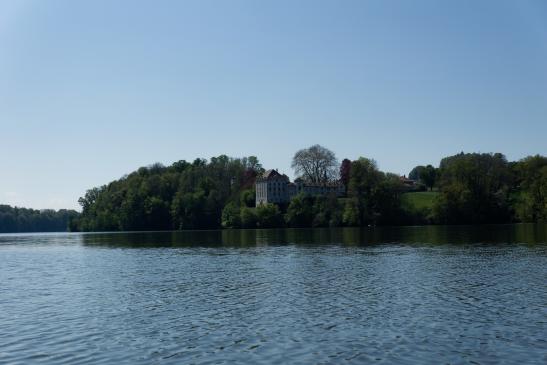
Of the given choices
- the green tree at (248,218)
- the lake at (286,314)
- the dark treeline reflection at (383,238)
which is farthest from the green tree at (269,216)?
the lake at (286,314)

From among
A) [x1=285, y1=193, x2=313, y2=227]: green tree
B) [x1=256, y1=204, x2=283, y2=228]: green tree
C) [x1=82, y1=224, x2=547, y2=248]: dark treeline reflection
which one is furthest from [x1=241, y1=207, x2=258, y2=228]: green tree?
[x1=82, y1=224, x2=547, y2=248]: dark treeline reflection

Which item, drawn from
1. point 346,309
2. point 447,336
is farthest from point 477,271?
point 447,336

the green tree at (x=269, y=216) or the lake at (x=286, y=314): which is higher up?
the green tree at (x=269, y=216)

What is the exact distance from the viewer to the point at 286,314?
29891mm

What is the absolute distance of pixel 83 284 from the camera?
4638 cm

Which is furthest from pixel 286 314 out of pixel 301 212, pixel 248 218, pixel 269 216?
pixel 248 218

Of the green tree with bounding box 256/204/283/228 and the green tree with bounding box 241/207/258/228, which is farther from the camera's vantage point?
the green tree with bounding box 241/207/258/228

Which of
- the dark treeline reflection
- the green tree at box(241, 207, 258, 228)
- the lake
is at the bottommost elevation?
the lake

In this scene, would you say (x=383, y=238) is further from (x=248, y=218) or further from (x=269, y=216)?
(x=248, y=218)

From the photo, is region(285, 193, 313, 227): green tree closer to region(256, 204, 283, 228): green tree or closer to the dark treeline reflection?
region(256, 204, 283, 228): green tree

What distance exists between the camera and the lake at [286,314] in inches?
867

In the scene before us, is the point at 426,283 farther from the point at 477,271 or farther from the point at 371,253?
the point at 371,253

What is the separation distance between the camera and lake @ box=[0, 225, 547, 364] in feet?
72.2

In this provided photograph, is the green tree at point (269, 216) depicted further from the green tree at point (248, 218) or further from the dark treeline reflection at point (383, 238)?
the dark treeline reflection at point (383, 238)
